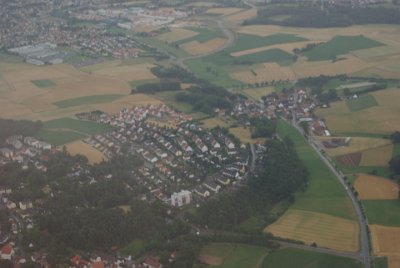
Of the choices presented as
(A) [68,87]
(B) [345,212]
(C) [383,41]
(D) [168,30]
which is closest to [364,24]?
(C) [383,41]

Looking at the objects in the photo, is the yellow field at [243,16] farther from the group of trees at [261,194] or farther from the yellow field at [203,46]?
the group of trees at [261,194]

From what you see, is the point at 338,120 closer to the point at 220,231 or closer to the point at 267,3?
the point at 220,231

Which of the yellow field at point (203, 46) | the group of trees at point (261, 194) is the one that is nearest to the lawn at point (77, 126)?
the group of trees at point (261, 194)

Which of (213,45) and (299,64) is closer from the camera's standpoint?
(299,64)

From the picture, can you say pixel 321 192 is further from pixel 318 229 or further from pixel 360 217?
pixel 318 229

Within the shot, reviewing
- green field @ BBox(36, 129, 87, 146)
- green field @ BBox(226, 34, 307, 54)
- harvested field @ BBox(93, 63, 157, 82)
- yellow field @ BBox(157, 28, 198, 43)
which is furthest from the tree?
yellow field @ BBox(157, 28, 198, 43)

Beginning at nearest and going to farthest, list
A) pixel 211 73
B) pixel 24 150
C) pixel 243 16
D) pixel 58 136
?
pixel 24 150 < pixel 58 136 < pixel 211 73 < pixel 243 16

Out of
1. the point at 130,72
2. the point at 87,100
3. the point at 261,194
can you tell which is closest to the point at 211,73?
the point at 130,72
